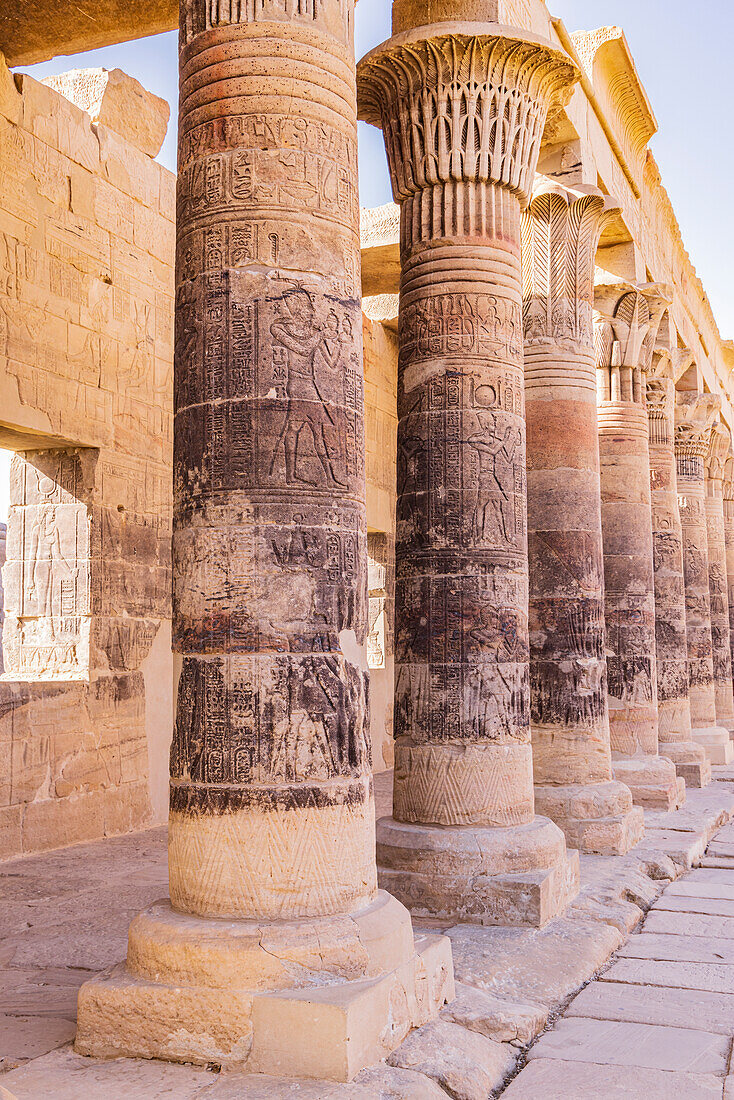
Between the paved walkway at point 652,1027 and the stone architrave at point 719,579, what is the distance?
1259 cm

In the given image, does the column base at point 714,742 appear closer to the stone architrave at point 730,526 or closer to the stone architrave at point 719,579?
the stone architrave at point 719,579

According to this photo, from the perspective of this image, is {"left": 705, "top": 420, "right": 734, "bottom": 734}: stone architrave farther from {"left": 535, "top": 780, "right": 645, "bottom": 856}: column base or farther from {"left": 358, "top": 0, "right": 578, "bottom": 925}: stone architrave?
{"left": 358, "top": 0, "right": 578, "bottom": 925}: stone architrave

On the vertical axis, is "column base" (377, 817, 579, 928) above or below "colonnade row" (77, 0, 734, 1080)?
below

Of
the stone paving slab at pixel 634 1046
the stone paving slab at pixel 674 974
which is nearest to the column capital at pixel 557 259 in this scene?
the stone paving slab at pixel 674 974

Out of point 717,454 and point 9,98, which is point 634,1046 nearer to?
point 9,98

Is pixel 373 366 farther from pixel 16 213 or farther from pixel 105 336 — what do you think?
pixel 16 213

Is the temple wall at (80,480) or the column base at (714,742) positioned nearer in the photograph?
the temple wall at (80,480)

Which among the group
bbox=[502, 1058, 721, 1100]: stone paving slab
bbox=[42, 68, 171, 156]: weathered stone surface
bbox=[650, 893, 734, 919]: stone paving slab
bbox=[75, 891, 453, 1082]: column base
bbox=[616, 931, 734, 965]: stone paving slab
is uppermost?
bbox=[42, 68, 171, 156]: weathered stone surface

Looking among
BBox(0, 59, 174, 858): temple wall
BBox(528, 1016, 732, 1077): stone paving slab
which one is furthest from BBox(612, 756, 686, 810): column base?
BBox(528, 1016, 732, 1077): stone paving slab

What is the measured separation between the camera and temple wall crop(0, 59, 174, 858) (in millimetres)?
7664

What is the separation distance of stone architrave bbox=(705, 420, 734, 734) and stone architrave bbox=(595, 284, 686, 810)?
737 centimetres

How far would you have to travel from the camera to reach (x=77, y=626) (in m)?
8.27

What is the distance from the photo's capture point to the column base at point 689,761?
1171 cm

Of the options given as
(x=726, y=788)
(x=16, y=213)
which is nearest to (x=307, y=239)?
(x=16, y=213)
